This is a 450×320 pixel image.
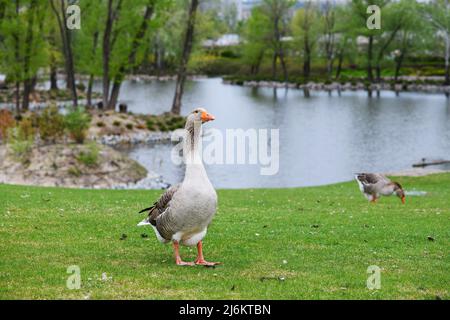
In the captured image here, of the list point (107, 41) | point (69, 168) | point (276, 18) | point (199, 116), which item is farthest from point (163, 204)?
point (276, 18)

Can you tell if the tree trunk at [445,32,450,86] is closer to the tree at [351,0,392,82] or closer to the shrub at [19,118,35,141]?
the tree at [351,0,392,82]

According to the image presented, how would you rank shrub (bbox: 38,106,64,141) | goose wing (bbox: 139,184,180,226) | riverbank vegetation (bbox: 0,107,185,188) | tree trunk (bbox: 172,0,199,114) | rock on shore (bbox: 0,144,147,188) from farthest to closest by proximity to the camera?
1. tree trunk (bbox: 172,0,199,114)
2. shrub (bbox: 38,106,64,141)
3. riverbank vegetation (bbox: 0,107,185,188)
4. rock on shore (bbox: 0,144,147,188)
5. goose wing (bbox: 139,184,180,226)

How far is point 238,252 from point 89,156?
2113cm

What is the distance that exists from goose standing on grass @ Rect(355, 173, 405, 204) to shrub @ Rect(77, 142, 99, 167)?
15192 millimetres

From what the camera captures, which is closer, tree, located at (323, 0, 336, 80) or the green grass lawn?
the green grass lawn

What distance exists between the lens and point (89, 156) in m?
31.9

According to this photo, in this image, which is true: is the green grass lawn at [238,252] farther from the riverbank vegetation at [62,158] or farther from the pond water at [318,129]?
the pond water at [318,129]

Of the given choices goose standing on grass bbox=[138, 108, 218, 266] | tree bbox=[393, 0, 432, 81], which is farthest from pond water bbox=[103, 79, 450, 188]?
goose standing on grass bbox=[138, 108, 218, 266]

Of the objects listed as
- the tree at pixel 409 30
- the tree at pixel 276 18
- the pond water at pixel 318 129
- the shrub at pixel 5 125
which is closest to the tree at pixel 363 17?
the tree at pixel 409 30

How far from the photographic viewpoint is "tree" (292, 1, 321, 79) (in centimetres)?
12669

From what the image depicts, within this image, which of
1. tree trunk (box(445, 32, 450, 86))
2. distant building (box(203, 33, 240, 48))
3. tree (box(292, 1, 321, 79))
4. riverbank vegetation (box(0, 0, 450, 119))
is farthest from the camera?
distant building (box(203, 33, 240, 48))

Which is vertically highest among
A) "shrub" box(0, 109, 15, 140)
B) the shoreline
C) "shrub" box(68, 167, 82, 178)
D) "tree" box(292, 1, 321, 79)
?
"tree" box(292, 1, 321, 79)

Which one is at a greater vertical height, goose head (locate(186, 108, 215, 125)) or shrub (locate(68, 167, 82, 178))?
goose head (locate(186, 108, 215, 125))

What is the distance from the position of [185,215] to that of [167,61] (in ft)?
474
